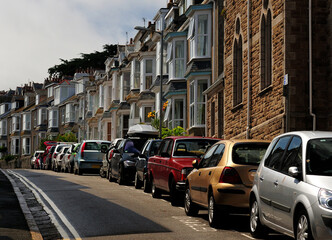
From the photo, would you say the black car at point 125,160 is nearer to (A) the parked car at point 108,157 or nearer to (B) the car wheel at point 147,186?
(A) the parked car at point 108,157

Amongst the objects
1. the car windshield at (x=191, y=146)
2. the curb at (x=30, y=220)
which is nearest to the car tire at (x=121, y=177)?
the curb at (x=30, y=220)

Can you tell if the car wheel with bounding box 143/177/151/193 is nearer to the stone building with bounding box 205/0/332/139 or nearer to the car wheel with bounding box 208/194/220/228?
Result: the stone building with bounding box 205/0/332/139

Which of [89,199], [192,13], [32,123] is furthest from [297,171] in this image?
[32,123]

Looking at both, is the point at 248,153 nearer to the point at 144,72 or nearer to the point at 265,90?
the point at 265,90

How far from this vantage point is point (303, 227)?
8.58 m

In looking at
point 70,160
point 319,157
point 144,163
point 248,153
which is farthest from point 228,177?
point 70,160

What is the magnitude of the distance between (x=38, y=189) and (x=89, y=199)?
4.22m

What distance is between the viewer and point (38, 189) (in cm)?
2128

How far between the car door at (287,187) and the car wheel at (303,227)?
24cm

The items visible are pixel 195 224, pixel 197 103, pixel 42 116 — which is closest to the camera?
pixel 195 224

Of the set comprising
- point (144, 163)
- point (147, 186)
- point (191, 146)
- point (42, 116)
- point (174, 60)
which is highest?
point (174, 60)

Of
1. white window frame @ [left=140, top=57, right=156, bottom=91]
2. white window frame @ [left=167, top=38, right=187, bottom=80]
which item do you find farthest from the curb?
white window frame @ [left=140, top=57, right=156, bottom=91]

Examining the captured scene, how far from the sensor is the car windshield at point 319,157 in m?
8.87

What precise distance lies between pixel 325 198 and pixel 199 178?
207 inches
